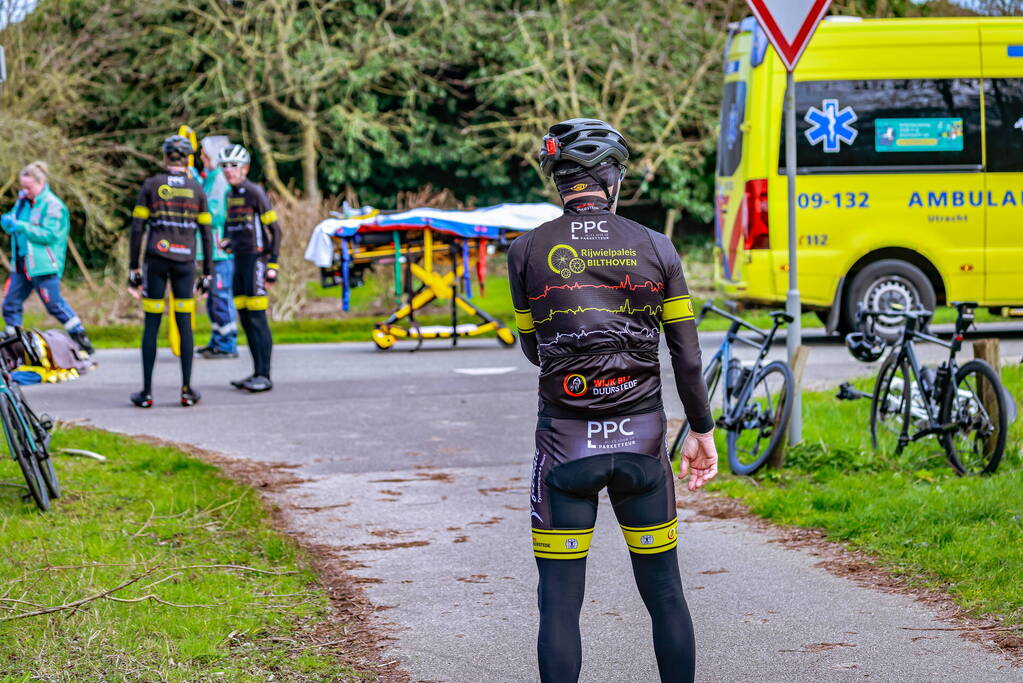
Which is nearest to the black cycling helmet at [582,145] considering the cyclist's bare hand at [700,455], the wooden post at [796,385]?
the cyclist's bare hand at [700,455]

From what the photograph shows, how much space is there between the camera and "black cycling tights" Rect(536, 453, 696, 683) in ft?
12.5

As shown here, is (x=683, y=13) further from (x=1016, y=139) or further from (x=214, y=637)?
(x=214, y=637)

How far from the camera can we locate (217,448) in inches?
379

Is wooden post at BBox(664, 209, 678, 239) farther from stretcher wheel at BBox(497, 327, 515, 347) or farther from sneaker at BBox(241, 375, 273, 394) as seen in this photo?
sneaker at BBox(241, 375, 273, 394)

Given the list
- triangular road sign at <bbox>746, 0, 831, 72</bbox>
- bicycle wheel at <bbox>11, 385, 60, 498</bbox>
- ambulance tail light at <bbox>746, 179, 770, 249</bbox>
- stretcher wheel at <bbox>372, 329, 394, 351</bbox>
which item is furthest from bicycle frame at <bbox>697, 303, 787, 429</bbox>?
stretcher wheel at <bbox>372, 329, 394, 351</bbox>

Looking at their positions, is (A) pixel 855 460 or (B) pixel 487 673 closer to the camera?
(B) pixel 487 673

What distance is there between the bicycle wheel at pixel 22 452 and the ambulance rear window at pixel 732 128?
390 inches

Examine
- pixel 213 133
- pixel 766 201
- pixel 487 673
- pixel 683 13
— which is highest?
pixel 683 13

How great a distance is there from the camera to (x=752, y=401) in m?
8.44

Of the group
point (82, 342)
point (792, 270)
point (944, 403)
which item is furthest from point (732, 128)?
point (82, 342)

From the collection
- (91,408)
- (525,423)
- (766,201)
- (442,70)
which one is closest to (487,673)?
(525,423)

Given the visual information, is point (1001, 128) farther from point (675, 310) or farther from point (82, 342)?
point (675, 310)

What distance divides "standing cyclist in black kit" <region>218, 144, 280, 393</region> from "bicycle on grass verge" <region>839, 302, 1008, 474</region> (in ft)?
17.4

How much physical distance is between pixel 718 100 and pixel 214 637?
74.4 ft
